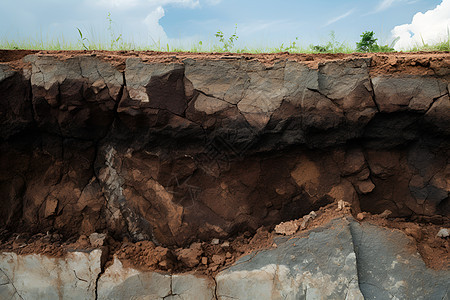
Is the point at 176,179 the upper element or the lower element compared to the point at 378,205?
upper

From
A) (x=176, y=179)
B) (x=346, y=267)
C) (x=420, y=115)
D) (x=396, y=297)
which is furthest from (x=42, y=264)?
(x=420, y=115)

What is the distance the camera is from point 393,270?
3.20 meters

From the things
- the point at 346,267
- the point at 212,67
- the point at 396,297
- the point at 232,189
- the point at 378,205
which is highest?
the point at 212,67

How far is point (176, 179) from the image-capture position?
3703 mm

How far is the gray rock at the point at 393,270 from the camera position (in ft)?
10.3

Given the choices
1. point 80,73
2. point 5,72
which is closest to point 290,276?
Result: point 80,73

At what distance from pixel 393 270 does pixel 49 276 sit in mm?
3271

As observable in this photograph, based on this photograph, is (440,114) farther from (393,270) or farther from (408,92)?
(393,270)

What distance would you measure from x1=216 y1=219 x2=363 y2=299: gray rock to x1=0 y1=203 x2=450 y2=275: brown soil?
0.11 meters

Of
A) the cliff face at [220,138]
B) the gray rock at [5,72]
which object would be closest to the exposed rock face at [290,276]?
the cliff face at [220,138]

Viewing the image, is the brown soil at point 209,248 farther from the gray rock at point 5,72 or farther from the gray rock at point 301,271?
the gray rock at point 5,72

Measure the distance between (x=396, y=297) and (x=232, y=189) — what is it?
172cm

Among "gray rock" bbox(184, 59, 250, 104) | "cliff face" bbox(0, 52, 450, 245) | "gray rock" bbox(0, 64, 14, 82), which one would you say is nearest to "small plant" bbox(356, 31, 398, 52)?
"cliff face" bbox(0, 52, 450, 245)

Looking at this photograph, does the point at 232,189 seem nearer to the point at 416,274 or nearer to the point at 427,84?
the point at 416,274
